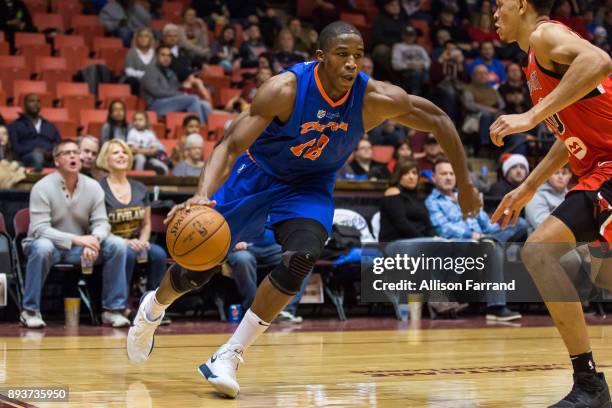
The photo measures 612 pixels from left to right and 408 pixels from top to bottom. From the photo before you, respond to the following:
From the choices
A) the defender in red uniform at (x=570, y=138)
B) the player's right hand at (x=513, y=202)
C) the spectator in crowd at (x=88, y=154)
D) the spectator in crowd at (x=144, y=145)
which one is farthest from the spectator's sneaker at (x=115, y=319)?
the defender in red uniform at (x=570, y=138)

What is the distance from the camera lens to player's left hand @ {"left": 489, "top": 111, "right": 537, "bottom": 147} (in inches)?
152

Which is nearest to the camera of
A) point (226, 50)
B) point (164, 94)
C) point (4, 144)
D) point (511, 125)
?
point (511, 125)

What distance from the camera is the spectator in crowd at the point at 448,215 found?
30.4 feet

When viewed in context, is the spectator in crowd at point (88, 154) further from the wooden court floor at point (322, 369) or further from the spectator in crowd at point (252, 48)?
the spectator in crowd at point (252, 48)

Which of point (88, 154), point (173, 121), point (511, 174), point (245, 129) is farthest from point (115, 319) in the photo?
point (173, 121)

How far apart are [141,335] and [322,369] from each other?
104cm

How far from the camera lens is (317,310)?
955cm

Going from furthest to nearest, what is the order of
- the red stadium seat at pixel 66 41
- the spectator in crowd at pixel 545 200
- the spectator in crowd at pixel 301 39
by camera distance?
the spectator in crowd at pixel 301 39, the red stadium seat at pixel 66 41, the spectator in crowd at pixel 545 200

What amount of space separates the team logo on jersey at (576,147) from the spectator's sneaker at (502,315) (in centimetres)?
480

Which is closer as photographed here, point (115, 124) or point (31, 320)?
point (31, 320)

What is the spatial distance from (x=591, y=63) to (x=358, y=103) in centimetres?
132

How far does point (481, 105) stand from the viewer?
14.0m

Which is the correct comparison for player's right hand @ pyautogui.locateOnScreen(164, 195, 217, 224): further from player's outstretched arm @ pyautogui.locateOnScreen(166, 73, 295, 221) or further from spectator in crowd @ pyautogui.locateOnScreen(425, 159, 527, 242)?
spectator in crowd @ pyautogui.locateOnScreen(425, 159, 527, 242)

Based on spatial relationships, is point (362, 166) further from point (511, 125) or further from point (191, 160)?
point (511, 125)
